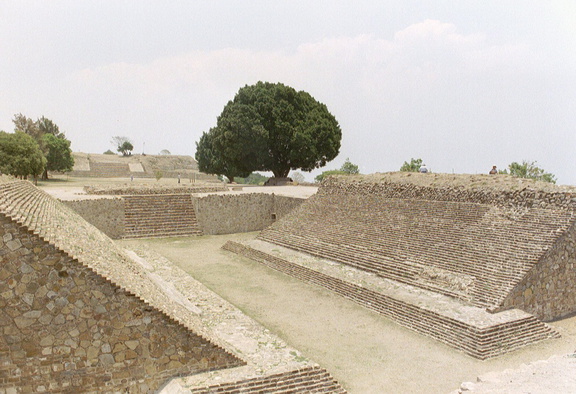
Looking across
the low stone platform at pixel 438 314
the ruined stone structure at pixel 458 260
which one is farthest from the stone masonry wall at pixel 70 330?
the ruined stone structure at pixel 458 260

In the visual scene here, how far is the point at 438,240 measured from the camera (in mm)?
13523

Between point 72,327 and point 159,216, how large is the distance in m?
17.2

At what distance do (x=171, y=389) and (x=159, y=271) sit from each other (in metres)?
8.18

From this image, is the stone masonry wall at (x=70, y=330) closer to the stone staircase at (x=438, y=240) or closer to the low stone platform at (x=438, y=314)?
the low stone platform at (x=438, y=314)

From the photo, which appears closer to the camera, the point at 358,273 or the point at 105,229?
the point at 358,273

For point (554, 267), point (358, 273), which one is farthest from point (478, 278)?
point (358, 273)

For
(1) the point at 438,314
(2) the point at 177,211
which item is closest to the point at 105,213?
(2) the point at 177,211

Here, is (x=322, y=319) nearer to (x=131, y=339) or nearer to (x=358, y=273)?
(x=358, y=273)

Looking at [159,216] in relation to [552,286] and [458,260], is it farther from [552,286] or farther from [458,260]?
[552,286]

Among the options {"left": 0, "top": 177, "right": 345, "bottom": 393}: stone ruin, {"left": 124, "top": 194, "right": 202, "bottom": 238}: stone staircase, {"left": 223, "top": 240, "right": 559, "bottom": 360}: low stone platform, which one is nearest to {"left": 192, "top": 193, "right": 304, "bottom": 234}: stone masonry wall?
{"left": 124, "top": 194, "right": 202, "bottom": 238}: stone staircase

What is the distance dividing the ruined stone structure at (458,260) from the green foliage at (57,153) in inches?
1273

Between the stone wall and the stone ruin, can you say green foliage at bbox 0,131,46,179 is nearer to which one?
the stone wall

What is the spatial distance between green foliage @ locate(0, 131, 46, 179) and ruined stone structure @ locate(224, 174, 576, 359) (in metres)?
22.6

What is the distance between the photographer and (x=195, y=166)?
63.9 metres
